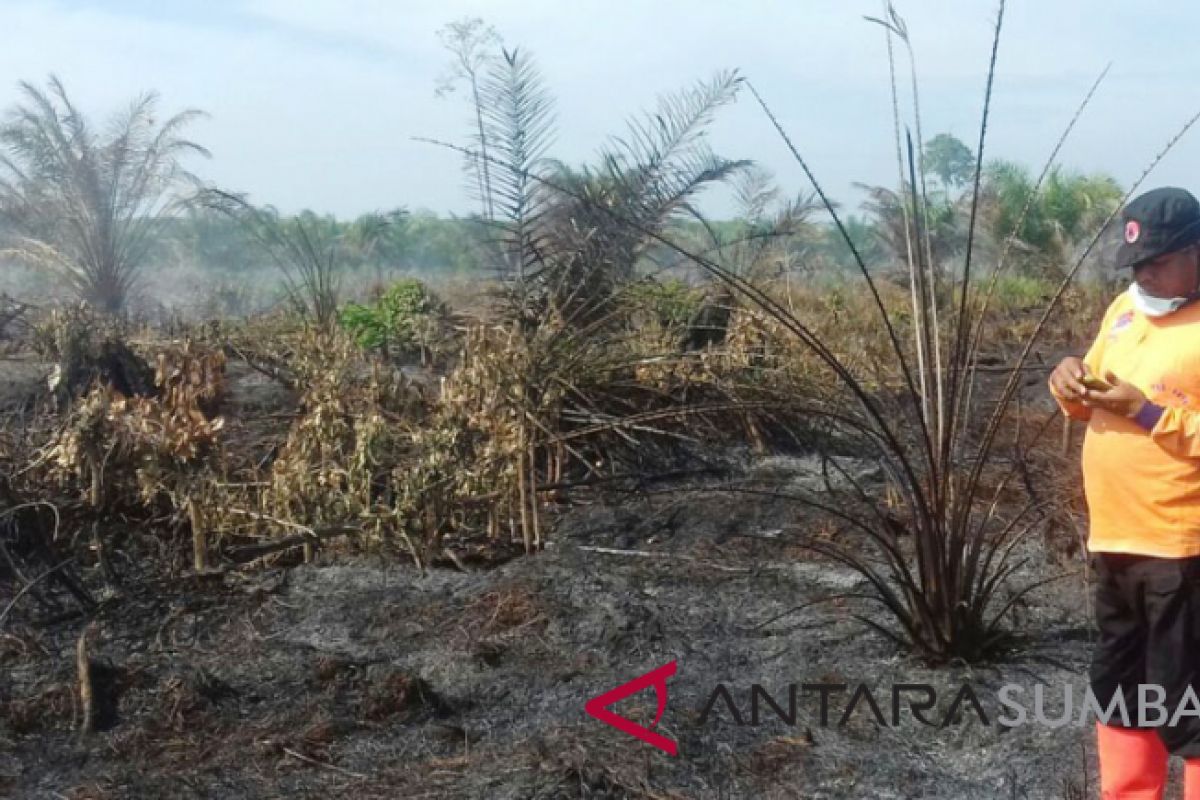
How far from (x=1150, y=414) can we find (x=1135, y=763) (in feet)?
2.86

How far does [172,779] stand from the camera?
3816 mm

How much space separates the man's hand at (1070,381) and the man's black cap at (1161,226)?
10.2 inches

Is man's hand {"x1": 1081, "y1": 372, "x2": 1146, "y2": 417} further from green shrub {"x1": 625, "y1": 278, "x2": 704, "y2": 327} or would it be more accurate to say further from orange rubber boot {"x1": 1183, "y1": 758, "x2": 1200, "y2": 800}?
green shrub {"x1": 625, "y1": 278, "x2": 704, "y2": 327}


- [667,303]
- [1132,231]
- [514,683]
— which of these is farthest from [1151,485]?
[667,303]

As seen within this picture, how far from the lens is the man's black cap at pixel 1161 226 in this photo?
3268mm

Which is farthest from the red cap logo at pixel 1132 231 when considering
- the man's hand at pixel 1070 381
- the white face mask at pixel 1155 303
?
the man's hand at pixel 1070 381

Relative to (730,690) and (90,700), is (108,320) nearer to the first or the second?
(90,700)

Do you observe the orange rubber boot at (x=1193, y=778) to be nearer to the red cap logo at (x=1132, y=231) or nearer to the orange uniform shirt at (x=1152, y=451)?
the orange uniform shirt at (x=1152, y=451)

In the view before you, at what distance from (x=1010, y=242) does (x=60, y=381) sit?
5588 mm

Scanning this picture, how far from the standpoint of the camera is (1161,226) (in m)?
3.27

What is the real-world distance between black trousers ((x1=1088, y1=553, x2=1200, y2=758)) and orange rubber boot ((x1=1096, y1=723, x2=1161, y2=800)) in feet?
0.11

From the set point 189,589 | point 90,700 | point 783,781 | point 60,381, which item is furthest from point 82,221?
point 783,781

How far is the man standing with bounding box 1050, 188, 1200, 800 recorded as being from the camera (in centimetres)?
325

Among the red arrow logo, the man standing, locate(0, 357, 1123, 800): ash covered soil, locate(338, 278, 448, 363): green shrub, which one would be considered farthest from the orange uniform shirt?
locate(338, 278, 448, 363): green shrub
